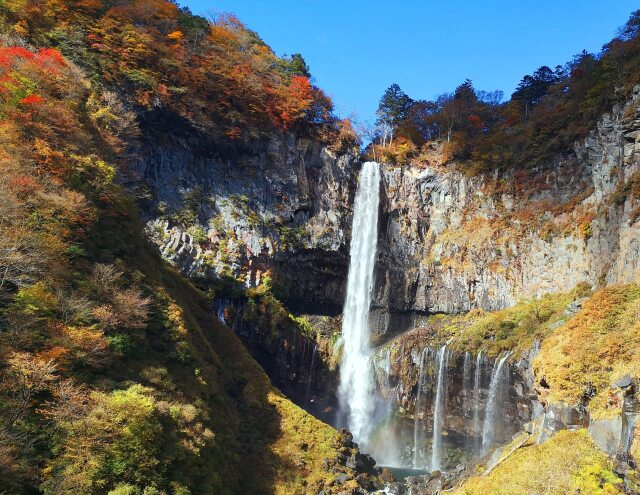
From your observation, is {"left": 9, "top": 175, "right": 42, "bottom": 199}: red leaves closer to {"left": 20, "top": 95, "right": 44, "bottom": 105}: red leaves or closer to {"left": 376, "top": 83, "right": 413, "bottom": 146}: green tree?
{"left": 20, "top": 95, "right": 44, "bottom": 105}: red leaves

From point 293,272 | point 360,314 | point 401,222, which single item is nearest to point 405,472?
point 360,314

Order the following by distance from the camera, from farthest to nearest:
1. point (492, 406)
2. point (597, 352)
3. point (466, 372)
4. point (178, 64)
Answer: point (178, 64), point (466, 372), point (492, 406), point (597, 352)

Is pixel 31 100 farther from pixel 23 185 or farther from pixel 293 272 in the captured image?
pixel 293 272

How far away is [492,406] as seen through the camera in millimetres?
25031

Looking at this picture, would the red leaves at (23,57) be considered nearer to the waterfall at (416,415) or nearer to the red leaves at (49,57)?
the red leaves at (49,57)

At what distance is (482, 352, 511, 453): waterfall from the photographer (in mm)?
24844

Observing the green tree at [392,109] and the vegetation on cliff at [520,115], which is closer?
the vegetation on cliff at [520,115]

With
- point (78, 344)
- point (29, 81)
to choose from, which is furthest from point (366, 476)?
point (29, 81)

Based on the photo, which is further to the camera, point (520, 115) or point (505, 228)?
point (520, 115)

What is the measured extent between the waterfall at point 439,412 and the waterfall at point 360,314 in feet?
16.5

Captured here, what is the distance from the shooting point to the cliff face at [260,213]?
32.2 m

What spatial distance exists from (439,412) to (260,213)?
1840 cm

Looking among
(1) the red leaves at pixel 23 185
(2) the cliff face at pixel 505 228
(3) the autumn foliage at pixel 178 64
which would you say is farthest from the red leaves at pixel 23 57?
(2) the cliff face at pixel 505 228

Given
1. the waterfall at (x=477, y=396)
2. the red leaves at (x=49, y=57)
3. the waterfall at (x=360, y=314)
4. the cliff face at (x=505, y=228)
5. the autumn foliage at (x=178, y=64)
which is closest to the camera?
the red leaves at (x=49, y=57)
